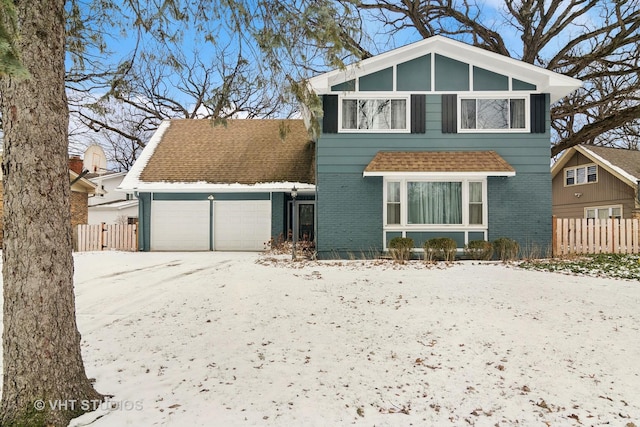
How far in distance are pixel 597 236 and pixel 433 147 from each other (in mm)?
5484

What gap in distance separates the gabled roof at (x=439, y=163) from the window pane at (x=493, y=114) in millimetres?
855

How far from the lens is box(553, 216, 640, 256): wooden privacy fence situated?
12.1 meters

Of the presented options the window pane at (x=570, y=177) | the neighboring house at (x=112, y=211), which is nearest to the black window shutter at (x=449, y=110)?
the window pane at (x=570, y=177)

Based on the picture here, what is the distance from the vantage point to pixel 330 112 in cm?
1198

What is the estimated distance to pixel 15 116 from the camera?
288 cm

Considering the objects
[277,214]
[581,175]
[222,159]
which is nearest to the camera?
[277,214]

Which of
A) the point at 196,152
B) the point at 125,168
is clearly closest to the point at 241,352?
the point at 196,152

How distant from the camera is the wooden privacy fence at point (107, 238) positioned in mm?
15750

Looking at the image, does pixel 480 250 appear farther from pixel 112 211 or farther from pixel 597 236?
pixel 112 211

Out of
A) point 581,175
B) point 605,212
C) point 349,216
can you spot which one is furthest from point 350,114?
point 581,175

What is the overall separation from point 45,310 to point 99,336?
217cm

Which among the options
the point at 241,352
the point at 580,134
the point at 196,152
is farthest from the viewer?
the point at 196,152

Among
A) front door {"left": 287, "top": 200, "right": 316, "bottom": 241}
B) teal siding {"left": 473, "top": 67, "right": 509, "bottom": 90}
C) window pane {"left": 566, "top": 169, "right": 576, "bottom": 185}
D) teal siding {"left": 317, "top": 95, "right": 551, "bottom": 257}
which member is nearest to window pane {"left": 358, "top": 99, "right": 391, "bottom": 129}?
teal siding {"left": 317, "top": 95, "right": 551, "bottom": 257}

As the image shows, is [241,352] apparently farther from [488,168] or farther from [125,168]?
[125,168]
